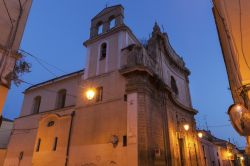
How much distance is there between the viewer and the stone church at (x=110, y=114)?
12781mm

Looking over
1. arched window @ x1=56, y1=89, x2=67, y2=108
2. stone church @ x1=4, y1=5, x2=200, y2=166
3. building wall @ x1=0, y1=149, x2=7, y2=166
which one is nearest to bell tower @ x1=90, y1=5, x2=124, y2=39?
stone church @ x1=4, y1=5, x2=200, y2=166

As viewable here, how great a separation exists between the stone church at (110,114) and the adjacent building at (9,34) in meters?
5.59

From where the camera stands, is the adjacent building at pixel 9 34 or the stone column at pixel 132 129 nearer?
the adjacent building at pixel 9 34

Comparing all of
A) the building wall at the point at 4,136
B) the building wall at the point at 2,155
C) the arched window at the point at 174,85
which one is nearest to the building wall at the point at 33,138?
the building wall at the point at 2,155

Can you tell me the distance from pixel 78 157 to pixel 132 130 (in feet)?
14.7

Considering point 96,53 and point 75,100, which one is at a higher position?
point 96,53

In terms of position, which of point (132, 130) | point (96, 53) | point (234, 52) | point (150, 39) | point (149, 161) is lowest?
point (149, 161)

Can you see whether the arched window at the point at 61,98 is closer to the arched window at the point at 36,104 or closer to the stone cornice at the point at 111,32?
the arched window at the point at 36,104

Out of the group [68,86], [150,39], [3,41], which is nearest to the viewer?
[3,41]

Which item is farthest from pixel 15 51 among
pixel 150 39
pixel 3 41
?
pixel 150 39

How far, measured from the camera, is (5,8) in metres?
6.42

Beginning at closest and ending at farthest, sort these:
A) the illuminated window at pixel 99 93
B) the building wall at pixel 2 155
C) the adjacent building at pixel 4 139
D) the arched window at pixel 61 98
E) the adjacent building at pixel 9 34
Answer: the adjacent building at pixel 9 34 < the illuminated window at pixel 99 93 < the arched window at pixel 61 98 < the building wall at pixel 2 155 < the adjacent building at pixel 4 139

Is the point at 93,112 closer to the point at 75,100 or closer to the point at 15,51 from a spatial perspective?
the point at 75,100

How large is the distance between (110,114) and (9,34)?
28.5 feet
